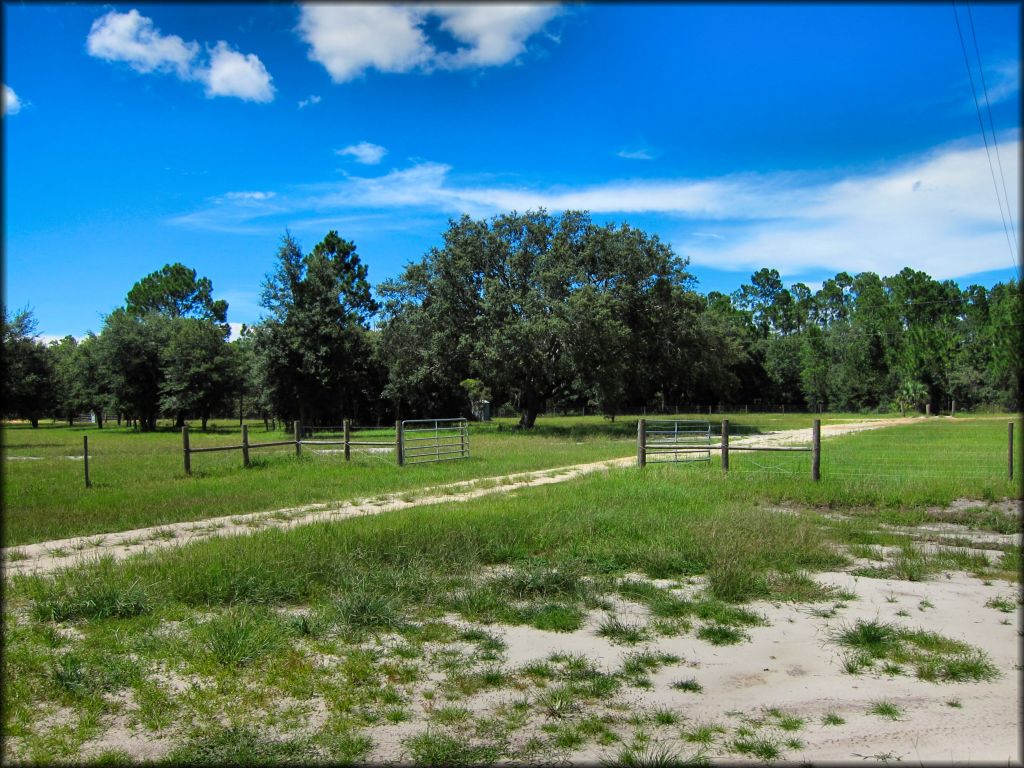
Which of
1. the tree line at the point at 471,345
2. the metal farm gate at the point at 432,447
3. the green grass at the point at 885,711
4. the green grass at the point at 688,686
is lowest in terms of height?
the green grass at the point at 688,686

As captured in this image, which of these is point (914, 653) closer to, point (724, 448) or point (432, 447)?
point (724, 448)

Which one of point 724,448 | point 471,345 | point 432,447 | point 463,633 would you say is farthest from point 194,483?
point 471,345

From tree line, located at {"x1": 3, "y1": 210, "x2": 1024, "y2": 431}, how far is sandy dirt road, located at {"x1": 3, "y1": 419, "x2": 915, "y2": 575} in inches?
425

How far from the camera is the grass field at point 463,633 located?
12.6 feet

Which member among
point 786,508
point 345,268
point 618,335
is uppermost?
point 345,268

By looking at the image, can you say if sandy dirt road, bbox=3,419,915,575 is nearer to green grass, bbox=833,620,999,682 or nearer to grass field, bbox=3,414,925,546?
grass field, bbox=3,414,925,546

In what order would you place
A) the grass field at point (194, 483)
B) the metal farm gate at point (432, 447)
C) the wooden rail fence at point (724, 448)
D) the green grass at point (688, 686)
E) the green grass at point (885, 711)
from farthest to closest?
the metal farm gate at point (432, 447) < the wooden rail fence at point (724, 448) < the grass field at point (194, 483) < the green grass at point (688, 686) < the green grass at point (885, 711)

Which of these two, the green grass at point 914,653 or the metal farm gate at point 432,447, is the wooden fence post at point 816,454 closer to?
the green grass at point 914,653

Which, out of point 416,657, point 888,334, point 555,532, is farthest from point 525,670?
point 888,334

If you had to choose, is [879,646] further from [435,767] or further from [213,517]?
[213,517]

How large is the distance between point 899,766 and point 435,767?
2.38 meters

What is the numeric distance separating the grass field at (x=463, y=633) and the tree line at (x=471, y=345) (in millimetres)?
14883

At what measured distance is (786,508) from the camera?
444 inches

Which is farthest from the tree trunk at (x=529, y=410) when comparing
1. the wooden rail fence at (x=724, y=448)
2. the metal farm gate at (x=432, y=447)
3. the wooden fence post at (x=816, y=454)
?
the wooden fence post at (x=816, y=454)
